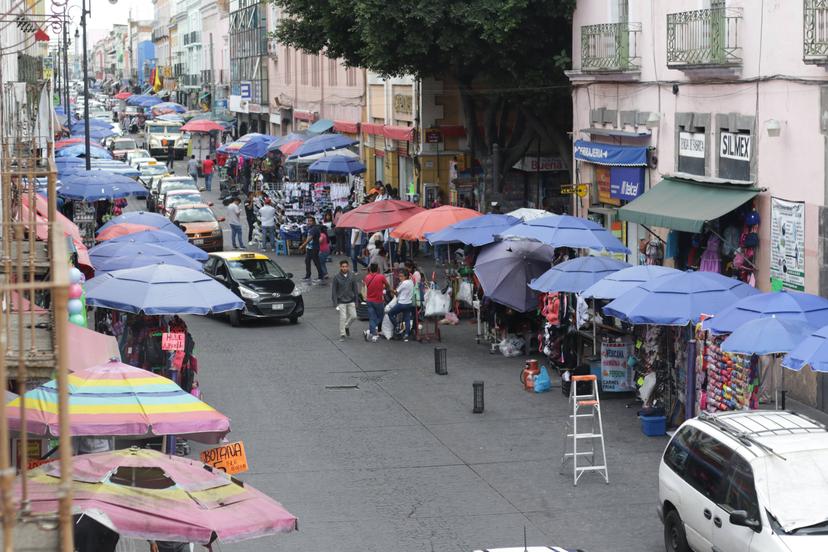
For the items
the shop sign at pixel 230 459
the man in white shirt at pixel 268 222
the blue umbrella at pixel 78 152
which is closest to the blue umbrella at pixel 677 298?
the shop sign at pixel 230 459

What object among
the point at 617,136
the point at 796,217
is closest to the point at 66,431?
the point at 796,217

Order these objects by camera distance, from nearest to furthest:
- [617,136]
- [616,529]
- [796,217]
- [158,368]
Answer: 1. [616,529]
2. [158,368]
3. [796,217]
4. [617,136]

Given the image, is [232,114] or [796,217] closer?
[796,217]

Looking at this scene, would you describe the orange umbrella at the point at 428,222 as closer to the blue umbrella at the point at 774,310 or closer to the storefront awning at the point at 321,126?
the blue umbrella at the point at 774,310

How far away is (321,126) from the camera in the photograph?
167 feet

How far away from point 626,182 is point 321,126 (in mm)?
27087

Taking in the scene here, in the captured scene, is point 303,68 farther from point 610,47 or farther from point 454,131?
point 610,47

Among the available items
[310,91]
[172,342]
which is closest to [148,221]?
[172,342]

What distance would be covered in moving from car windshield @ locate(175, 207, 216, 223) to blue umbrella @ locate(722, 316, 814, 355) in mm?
26581

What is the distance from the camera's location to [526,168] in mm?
36000

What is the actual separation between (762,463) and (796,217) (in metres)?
8.76

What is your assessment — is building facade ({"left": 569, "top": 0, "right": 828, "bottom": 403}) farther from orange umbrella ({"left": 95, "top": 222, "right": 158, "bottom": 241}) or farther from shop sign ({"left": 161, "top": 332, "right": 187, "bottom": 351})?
orange umbrella ({"left": 95, "top": 222, "right": 158, "bottom": 241})

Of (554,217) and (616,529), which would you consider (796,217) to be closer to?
(554,217)

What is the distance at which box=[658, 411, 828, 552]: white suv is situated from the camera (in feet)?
33.7
